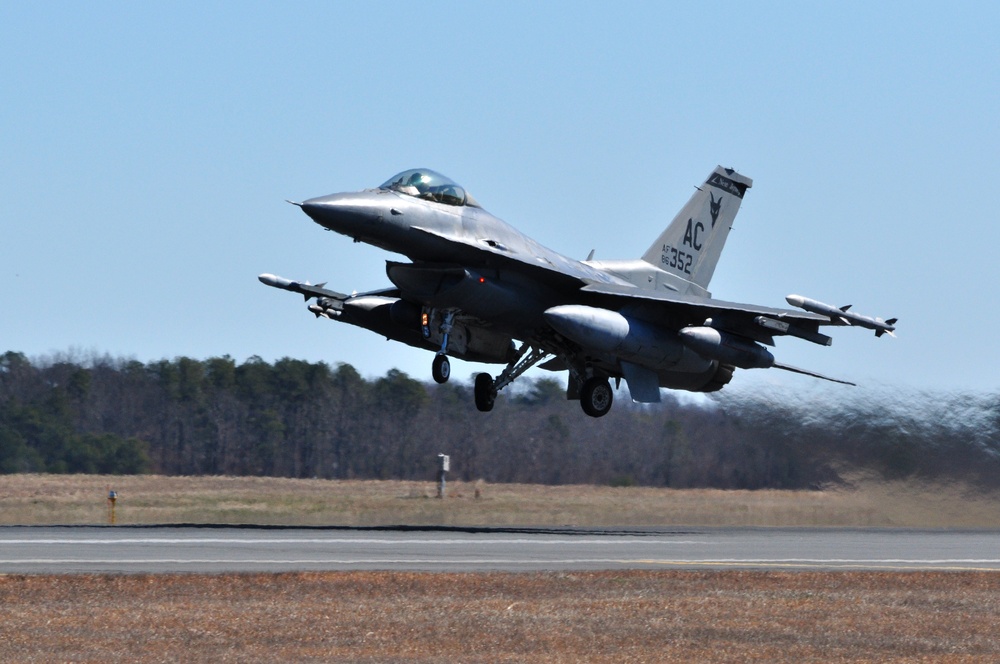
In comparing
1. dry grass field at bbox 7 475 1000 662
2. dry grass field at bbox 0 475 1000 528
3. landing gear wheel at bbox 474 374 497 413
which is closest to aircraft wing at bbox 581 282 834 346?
landing gear wheel at bbox 474 374 497 413

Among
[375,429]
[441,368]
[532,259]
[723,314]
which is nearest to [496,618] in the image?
[441,368]

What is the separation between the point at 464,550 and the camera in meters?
18.4

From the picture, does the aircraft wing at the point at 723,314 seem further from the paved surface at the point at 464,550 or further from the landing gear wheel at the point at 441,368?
the paved surface at the point at 464,550

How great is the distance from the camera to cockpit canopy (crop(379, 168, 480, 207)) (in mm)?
22844

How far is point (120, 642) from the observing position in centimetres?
1112

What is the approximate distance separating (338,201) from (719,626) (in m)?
11.3

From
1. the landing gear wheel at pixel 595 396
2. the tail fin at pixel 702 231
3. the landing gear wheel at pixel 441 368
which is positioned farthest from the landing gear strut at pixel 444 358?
the tail fin at pixel 702 231

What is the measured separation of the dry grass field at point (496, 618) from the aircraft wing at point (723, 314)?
8815 millimetres

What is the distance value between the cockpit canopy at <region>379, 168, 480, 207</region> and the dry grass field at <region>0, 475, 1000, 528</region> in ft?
20.5

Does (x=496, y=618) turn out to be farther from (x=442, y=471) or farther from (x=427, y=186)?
(x=442, y=471)

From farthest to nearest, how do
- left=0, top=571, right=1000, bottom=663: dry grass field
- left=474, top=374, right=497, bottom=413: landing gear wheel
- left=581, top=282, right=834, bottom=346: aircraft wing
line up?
left=474, top=374, right=497, bottom=413: landing gear wheel
left=581, top=282, right=834, bottom=346: aircraft wing
left=0, top=571, right=1000, bottom=663: dry grass field

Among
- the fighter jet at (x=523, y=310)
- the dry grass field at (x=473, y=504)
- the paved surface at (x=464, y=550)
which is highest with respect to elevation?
the fighter jet at (x=523, y=310)

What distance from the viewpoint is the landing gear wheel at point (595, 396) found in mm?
25609

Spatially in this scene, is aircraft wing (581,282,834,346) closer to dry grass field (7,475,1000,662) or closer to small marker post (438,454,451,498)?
dry grass field (7,475,1000,662)
